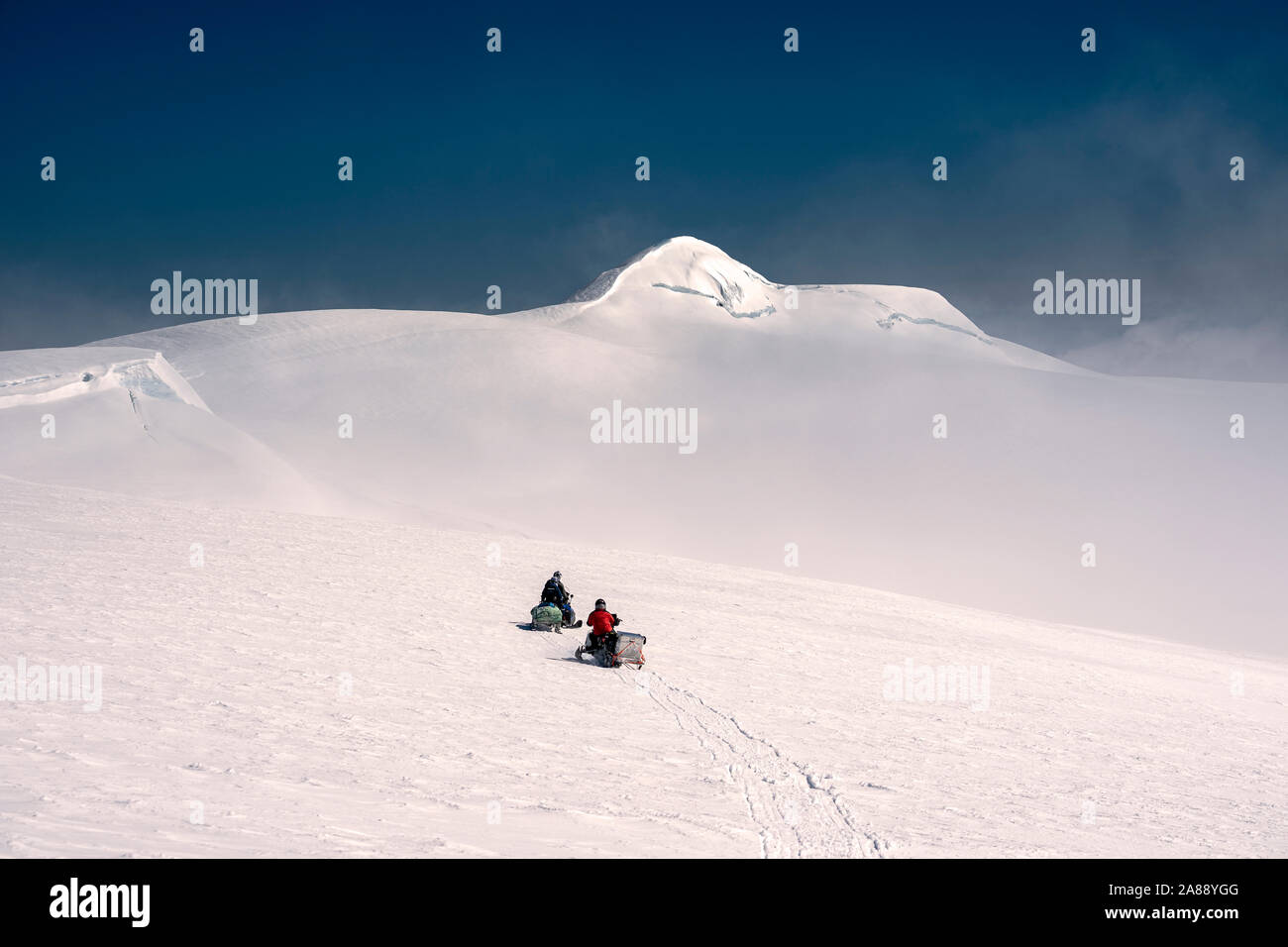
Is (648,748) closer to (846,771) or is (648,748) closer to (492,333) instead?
(846,771)

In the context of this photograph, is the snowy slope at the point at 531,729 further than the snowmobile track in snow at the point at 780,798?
No

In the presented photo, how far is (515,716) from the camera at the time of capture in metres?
10.1

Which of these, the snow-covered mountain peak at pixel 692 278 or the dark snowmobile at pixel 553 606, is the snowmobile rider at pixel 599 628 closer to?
the dark snowmobile at pixel 553 606

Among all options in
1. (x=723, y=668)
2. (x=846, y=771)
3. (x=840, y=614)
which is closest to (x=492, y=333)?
(x=840, y=614)

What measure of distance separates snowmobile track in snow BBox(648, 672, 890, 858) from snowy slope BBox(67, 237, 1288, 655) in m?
31.4

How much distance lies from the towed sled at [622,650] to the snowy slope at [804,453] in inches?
1101

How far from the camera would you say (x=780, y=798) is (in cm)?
785

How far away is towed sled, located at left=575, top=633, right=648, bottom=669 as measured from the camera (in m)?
Answer: 13.5

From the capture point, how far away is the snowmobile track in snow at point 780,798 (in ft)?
22.1

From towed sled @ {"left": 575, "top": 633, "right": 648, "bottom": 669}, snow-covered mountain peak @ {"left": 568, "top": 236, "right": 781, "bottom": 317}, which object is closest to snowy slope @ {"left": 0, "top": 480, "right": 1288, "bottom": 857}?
towed sled @ {"left": 575, "top": 633, "right": 648, "bottom": 669}

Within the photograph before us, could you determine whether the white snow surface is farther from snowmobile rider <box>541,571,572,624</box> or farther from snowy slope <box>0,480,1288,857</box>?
snowmobile rider <box>541,571,572,624</box>

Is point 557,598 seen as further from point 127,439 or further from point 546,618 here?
point 127,439
